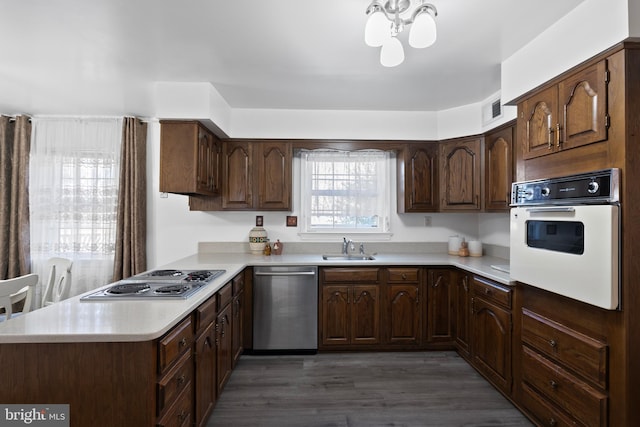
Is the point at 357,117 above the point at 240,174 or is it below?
above

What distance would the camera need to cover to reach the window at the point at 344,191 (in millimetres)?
3596

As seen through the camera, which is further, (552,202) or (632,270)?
(552,202)

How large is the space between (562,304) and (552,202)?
22.4 inches

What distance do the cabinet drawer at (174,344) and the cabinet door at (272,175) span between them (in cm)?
186

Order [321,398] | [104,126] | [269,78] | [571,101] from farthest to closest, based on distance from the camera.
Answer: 1. [104,126]
2. [269,78]
3. [321,398]
4. [571,101]

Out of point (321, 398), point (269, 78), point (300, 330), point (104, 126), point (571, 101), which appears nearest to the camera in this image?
point (571, 101)

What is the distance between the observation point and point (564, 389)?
5.50 ft

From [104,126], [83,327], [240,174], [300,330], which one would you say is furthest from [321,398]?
[104,126]

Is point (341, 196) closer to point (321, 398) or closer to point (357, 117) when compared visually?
point (357, 117)

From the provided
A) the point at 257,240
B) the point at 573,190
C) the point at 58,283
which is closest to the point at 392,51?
the point at 573,190

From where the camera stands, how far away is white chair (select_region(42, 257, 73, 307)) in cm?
283

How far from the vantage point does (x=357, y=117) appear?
3.36 m

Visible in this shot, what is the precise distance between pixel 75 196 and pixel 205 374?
288 centimetres

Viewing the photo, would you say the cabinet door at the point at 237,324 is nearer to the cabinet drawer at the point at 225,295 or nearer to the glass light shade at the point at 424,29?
Result: the cabinet drawer at the point at 225,295
